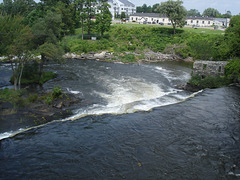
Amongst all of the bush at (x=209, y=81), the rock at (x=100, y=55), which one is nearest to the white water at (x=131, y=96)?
the bush at (x=209, y=81)

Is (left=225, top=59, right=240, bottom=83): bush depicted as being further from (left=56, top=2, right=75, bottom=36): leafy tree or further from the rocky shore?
(left=56, top=2, right=75, bottom=36): leafy tree

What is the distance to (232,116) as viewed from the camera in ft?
65.4

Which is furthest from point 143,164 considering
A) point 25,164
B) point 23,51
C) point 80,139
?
point 23,51

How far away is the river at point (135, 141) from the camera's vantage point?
12.2 metres

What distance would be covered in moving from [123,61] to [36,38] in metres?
24.0

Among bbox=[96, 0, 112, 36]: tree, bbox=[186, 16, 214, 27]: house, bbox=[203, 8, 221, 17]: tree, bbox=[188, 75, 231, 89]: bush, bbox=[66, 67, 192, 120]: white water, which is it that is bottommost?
bbox=[66, 67, 192, 120]: white water

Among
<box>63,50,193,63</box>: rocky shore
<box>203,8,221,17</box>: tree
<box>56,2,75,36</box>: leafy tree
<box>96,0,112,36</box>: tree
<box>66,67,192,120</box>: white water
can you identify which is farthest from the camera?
<box>203,8,221,17</box>: tree

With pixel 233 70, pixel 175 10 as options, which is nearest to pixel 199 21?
pixel 175 10

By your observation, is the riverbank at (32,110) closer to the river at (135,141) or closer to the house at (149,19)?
the river at (135,141)

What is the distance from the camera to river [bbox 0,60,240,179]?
39.9 feet

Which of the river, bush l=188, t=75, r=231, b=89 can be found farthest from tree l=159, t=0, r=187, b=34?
the river

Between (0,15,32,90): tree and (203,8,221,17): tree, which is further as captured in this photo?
(203,8,221,17): tree

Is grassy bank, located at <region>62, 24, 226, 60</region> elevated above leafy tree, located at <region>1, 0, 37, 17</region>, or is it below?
below

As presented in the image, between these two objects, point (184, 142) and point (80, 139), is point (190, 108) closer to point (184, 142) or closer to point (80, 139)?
point (184, 142)
